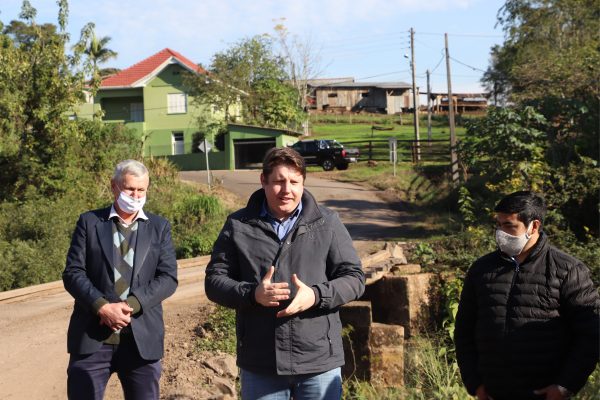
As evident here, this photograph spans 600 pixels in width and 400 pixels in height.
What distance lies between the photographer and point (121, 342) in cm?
448

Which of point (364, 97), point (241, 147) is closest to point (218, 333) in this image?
point (241, 147)

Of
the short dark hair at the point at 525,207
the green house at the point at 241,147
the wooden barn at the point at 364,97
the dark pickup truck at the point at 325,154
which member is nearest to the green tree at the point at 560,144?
the short dark hair at the point at 525,207

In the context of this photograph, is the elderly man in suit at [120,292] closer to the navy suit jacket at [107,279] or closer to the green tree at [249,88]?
the navy suit jacket at [107,279]

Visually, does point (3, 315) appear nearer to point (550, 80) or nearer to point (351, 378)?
point (351, 378)

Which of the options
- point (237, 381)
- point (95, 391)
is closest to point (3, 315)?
Result: point (237, 381)

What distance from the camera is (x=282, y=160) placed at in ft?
13.1

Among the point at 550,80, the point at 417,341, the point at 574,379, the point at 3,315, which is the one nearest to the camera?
the point at 574,379

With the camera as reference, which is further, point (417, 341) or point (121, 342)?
point (417, 341)

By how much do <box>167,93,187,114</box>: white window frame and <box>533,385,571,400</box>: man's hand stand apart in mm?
41198

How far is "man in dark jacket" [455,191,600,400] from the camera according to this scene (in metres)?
3.84

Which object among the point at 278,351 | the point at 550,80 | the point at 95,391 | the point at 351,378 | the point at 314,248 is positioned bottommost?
the point at 351,378

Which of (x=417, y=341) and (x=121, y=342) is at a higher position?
(x=121, y=342)

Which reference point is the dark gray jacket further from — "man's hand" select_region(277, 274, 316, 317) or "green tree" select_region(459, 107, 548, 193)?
"green tree" select_region(459, 107, 548, 193)

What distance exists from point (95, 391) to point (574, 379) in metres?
2.59
